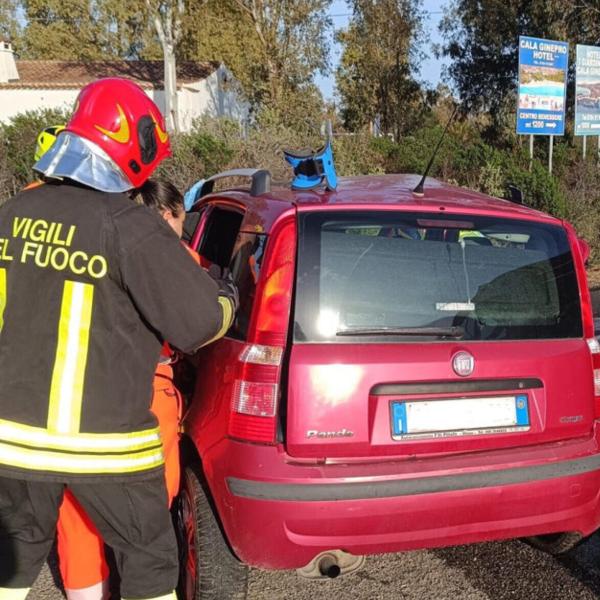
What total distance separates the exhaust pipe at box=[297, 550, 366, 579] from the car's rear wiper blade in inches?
31.3

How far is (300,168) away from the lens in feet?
9.84

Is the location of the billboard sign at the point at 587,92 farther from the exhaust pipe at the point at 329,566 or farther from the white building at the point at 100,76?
the white building at the point at 100,76

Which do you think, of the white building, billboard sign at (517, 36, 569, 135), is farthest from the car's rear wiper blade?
the white building

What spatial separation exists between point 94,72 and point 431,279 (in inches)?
1478

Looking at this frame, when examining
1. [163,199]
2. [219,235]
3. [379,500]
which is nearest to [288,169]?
[219,235]

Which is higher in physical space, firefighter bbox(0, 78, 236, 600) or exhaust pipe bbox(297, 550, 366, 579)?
firefighter bbox(0, 78, 236, 600)

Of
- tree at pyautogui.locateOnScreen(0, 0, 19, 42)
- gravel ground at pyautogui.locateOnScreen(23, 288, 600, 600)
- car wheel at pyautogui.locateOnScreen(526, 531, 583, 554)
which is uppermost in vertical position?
tree at pyautogui.locateOnScreen(0, 0, 19, 42)

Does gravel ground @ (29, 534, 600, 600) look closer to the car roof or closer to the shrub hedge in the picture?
the car roof

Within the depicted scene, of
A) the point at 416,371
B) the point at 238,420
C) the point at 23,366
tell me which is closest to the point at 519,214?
the point at 416,371

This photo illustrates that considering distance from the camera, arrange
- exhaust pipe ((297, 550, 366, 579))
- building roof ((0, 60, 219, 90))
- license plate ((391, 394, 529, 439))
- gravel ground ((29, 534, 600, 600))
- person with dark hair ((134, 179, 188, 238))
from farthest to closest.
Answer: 1. building roof ((0, 60, 219, 90))
2. gravel ground ((29, 534, 600, 600))
3. person with dark hair ((134, 179, 188, 238))
4. exhaust pipe ((297, 550, 366, 579))
5. license plate ((391, 394, 529, 439))

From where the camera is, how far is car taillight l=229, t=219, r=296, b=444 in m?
2.41

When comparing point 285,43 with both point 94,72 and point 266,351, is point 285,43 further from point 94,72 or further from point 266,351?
point 266,351

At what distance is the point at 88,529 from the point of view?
2.44m

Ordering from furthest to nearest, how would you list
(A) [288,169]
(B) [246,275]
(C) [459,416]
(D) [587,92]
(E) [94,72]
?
(E) [94,72], (D) [587,92], (A) [288,169], (B) [246,275], (C) [459,416]
